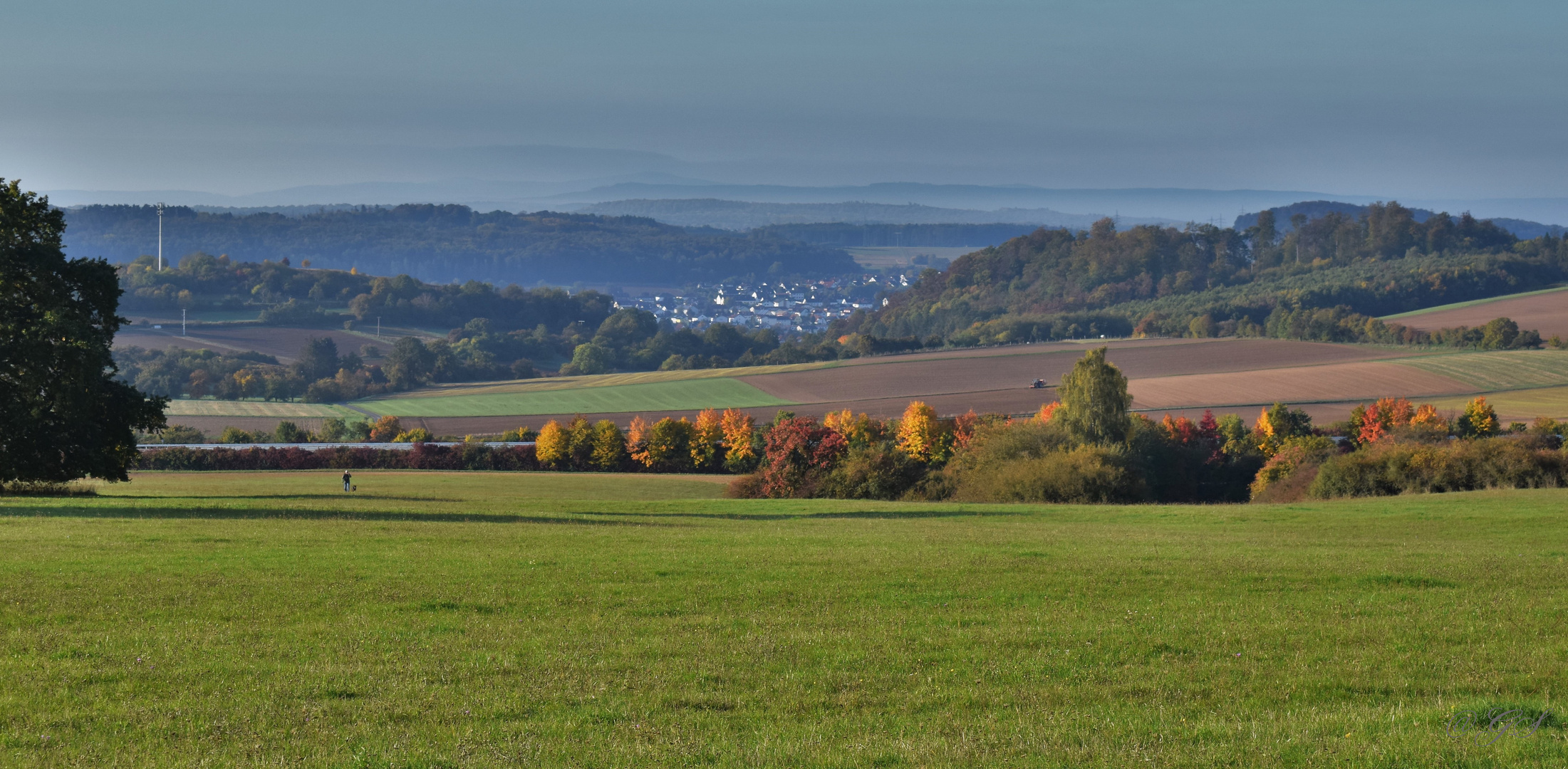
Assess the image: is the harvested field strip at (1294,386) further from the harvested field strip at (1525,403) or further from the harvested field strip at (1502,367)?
the harvested field strip at (1525,403)

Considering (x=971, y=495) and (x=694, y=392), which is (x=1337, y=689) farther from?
(x=694, y=392)

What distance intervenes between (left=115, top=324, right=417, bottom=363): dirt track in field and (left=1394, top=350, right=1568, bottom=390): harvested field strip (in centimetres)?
14132

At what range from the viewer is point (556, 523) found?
28.7 metres

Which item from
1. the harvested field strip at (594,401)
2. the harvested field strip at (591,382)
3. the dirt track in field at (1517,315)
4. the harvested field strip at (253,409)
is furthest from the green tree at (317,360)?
the dirt track in field at (1517,315)

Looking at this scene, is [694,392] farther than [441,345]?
No

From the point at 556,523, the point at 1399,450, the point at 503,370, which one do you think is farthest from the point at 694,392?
the point at 556,523

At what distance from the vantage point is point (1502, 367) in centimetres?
10888

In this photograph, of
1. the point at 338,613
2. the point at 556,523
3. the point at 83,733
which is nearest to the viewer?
the point at 83,733

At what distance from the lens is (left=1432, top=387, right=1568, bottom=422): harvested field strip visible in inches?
3393

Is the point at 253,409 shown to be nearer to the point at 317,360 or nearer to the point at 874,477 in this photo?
the point at 317,360

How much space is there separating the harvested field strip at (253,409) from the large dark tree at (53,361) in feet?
289

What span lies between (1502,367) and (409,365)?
409 ft

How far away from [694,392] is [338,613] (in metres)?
111

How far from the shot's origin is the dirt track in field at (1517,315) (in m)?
140
